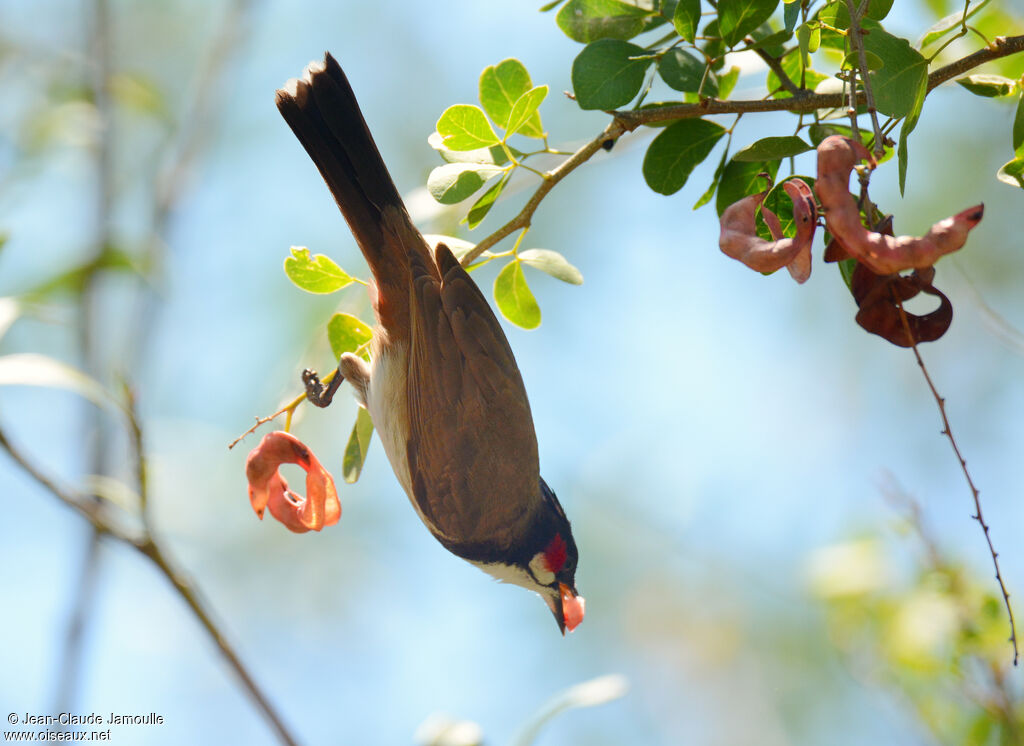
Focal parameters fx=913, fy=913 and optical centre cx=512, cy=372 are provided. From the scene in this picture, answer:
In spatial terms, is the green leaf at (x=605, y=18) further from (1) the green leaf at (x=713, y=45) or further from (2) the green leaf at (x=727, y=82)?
(2) the green leaf at (x=727, y=82)

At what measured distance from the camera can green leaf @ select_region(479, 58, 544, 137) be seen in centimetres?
164

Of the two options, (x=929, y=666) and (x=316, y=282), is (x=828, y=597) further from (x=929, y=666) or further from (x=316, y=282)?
(x=316, y=282)

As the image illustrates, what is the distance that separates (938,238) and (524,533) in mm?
1934

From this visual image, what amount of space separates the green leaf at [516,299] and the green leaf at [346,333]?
0.32m

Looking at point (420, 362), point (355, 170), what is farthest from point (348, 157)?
point (420, 362)

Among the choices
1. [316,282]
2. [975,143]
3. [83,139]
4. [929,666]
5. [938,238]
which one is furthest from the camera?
[975,143]

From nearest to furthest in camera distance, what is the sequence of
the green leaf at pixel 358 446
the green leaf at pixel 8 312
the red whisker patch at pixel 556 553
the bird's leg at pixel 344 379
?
the green leaf at pixel 8 312, the green leaf at pixel 358 446, the bird's leg at pixel 344 379, the red whisker patch at pixel 556 553

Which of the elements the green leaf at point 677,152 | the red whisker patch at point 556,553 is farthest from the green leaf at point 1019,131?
the red whisker patch at point 556,553

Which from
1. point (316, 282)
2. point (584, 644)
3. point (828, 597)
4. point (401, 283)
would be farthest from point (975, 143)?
point (316, 282)

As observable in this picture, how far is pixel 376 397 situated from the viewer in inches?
96.3

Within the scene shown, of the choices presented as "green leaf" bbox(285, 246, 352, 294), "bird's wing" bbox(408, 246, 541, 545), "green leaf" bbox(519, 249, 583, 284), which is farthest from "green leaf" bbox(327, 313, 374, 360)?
"green leaf" bbox(519, 249, 583, 284)

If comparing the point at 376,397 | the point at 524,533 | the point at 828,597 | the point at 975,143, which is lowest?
the point at 828,597

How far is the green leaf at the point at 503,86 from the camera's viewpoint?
5.40 feet

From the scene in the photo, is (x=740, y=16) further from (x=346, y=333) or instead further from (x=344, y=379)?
(x=344, y=379)
